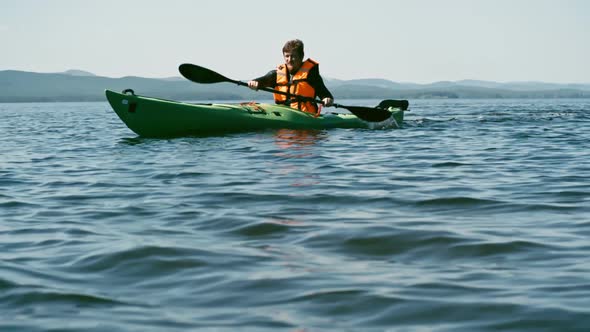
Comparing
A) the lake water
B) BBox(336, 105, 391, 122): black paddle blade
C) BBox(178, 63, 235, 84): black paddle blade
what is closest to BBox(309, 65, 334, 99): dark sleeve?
BBox(336, 105, 391, 122): black paddle blade

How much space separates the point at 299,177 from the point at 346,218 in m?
2.23

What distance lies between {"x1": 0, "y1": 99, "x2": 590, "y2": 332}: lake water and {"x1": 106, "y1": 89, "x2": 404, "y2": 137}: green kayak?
318 cm

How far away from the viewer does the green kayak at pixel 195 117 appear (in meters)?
11.9

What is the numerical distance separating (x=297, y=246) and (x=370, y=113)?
10.1m

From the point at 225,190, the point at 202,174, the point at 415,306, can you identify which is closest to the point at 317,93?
the point at 202,174

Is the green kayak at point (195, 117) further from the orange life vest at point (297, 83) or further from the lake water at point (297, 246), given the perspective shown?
the lake water at point (297, 246)

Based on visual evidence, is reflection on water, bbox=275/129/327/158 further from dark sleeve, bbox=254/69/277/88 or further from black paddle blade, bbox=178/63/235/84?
black paddle blade, bbox=178/63/235/84

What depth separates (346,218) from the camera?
16.4ft

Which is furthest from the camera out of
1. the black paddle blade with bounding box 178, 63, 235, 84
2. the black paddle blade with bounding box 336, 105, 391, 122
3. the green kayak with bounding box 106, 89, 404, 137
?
the black paddle blade with bounding box 336, 105, 391, 122

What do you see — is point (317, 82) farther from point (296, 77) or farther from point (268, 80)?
point (268, 80)

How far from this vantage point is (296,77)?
12.6 metres

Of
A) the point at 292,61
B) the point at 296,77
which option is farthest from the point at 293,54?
the point at 296,77

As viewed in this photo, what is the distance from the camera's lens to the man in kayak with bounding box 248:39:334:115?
40.7 ft

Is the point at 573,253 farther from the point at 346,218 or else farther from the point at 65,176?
the point at 65,176
